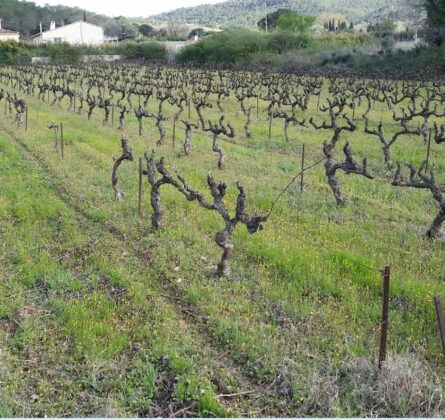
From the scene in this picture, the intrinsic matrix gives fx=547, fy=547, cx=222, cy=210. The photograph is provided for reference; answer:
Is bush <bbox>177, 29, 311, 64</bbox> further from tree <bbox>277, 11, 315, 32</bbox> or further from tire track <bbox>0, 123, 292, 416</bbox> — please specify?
tire track <bbox>0, 123, 292, 416</bbox>

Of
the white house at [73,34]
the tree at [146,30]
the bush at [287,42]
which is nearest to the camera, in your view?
the bush at [287,42]

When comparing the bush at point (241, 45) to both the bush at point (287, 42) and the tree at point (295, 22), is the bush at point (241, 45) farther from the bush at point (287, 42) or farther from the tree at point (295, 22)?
the tree at point (295, 22)

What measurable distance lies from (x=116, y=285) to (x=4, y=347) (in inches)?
90.9

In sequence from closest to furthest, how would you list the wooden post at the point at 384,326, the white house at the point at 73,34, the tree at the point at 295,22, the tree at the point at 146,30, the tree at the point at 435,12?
the wooden post at the point at 384,326 → the tree at the point at 435,12 → the tree at the point at 295,22 → the white house at the point at 73,34 → the tree at the point at 146,30

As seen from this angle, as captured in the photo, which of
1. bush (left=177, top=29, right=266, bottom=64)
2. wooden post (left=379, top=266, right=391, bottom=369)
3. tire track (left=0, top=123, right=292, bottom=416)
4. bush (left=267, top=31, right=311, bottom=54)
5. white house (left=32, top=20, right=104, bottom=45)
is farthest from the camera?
white house (left=32, top=20, right=104, bottom=45)

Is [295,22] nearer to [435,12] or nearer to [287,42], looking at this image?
[287,42]

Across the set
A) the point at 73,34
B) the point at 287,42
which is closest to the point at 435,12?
the point at 287,42

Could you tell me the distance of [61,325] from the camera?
27.4ft

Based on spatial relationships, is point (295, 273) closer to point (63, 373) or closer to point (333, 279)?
point (333, 279)

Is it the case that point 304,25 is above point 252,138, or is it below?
above

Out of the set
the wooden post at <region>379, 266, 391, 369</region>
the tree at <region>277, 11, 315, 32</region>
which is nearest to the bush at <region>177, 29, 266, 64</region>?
the tree at <region>277, 11, 315, 32</region>

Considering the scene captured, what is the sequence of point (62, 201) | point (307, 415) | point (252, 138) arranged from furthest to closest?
point (252, 138) → point (62, 201) → point (307, 415)

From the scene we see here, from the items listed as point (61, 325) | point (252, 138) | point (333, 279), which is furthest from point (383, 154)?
point (61, 325)

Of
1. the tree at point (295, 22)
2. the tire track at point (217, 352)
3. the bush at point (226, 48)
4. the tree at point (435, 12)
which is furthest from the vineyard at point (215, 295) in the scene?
the tree at point (295, 22)
